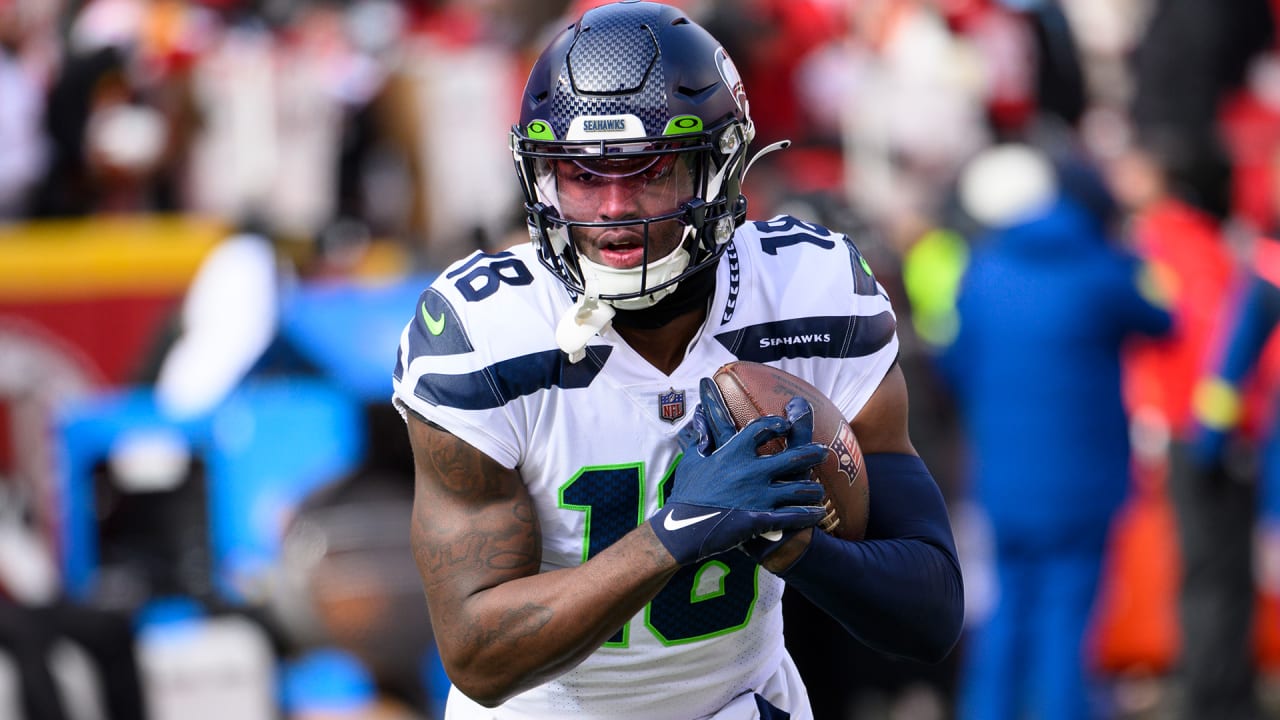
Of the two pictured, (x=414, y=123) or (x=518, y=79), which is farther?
(x=414, y=123)

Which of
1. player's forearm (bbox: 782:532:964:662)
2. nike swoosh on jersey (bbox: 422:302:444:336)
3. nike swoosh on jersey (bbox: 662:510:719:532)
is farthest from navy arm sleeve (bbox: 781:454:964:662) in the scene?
nike swoosh on jersey (bbox: 422:302:444:336)

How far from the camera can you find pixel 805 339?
3.29m

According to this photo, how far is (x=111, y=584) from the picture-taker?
701cm

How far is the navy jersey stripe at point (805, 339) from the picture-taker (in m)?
3.27

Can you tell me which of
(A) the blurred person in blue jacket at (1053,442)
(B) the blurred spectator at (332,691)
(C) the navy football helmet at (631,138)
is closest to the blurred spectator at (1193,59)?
(A) the blurred person in blue jacket at (1053,442)

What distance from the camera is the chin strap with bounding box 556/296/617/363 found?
10.1 feet

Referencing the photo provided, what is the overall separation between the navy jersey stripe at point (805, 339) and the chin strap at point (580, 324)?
255mm

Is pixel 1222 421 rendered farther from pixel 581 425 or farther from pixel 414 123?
pixel 414 123

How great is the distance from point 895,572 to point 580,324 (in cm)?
66

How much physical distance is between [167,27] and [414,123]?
1.48 meters

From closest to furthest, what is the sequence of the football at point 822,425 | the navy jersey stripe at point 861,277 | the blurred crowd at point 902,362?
the football at point 822,425 < the navy jersey stripe at point 861,277 < the blurred crowd at point 902,362

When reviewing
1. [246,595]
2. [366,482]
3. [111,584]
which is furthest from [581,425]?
[111,584]

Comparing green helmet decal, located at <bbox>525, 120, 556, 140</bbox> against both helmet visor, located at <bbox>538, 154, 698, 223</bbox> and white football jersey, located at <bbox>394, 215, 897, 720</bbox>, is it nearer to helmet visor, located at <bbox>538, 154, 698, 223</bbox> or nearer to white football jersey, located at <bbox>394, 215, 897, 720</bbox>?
helmet visor, located at <bbox>538, 154, 698, 223</bbox>

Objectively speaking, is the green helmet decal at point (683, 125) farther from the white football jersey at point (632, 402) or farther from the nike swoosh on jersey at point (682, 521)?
the nike swoosh on jersey at point (682, 521)
